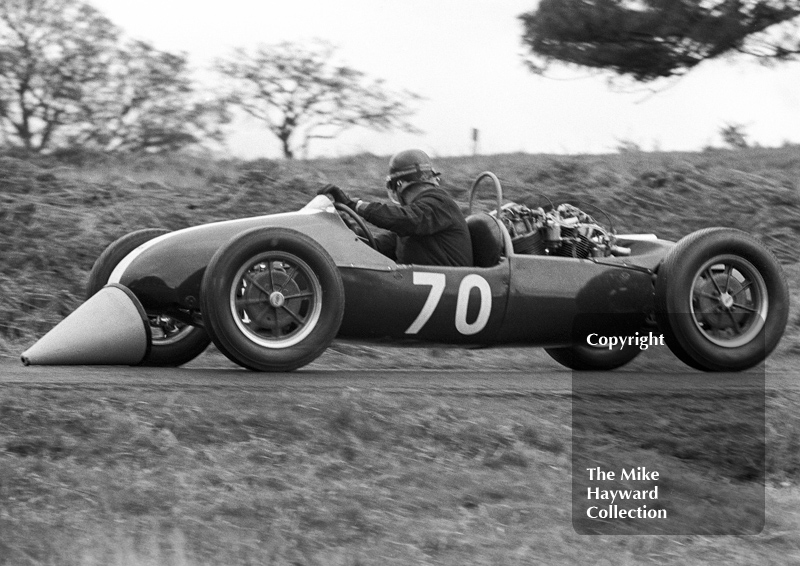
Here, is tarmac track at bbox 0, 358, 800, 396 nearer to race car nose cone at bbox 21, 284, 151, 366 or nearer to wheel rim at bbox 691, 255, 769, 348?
race car nose cone at bbox 21, 284, 151, 366

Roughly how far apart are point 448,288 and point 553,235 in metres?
1.08

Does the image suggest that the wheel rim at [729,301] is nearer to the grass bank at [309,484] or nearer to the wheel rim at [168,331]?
the grass bank at [309,484]

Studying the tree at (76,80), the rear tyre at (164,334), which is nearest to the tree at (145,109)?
the tree at (76,80)

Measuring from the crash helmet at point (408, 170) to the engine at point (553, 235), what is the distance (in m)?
0.54

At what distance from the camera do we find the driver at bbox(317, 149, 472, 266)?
285 inches

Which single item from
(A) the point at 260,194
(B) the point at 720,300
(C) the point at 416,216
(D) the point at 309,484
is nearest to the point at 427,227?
(C) the point at 416,216

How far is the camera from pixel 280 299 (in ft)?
21.6

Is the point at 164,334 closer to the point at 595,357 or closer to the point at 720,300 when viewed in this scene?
the point at 595,357

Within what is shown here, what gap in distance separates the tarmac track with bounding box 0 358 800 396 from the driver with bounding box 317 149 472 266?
2.37 ft

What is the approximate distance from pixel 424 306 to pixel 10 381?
2.35 metres

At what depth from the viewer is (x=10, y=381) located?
19.0 ft

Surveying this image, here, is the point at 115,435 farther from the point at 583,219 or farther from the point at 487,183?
the point at 487,183

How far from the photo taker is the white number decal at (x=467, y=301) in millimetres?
7145

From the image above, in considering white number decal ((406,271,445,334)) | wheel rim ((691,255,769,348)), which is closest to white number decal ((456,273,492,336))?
white number decal ((406,271,445,334))
